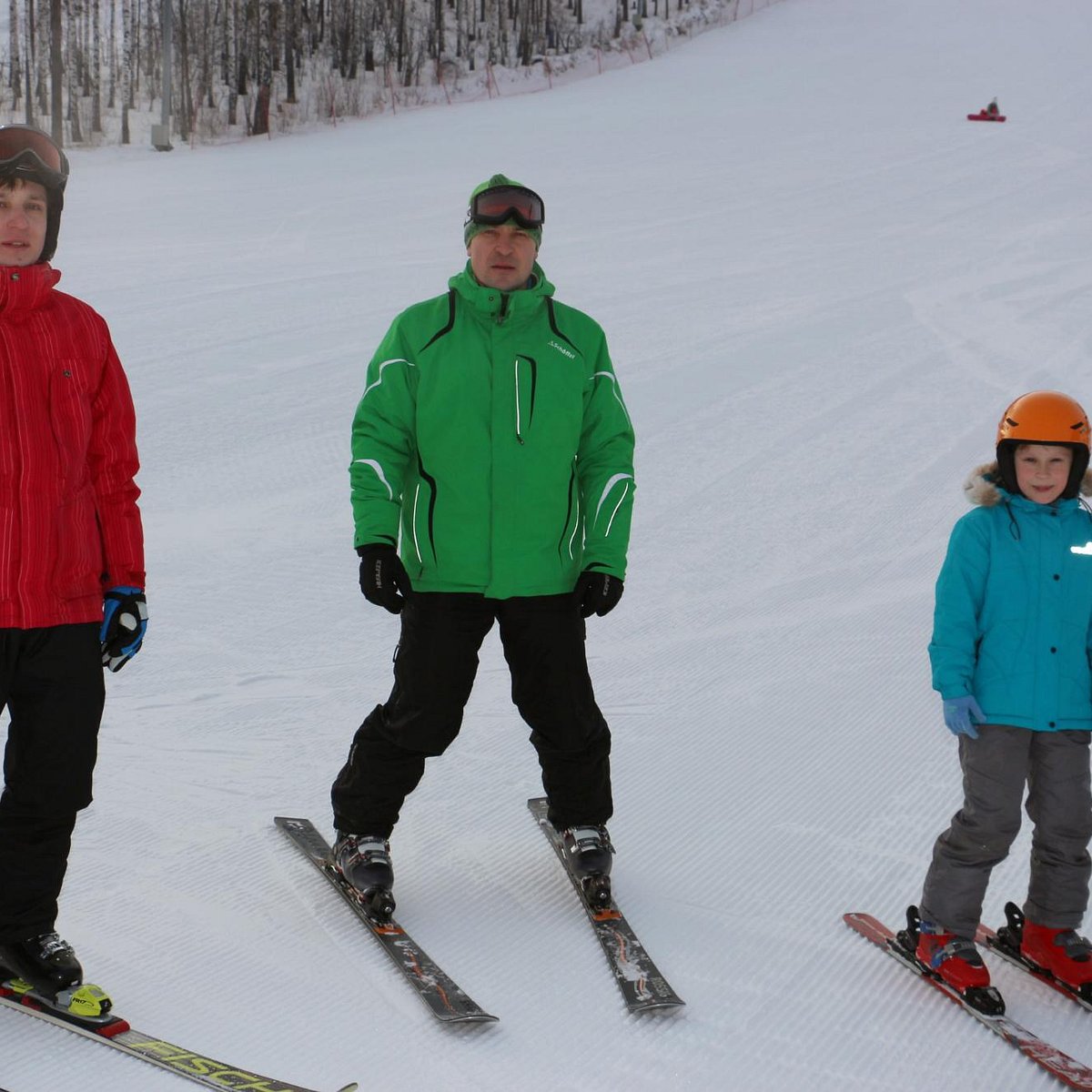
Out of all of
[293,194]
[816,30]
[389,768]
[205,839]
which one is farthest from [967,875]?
[816,30]

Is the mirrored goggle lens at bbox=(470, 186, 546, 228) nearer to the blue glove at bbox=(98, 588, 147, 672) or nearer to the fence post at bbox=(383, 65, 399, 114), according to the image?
the blue glove at bbox=(98, 588, 147, 672)

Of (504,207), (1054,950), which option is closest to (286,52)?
(504,207)

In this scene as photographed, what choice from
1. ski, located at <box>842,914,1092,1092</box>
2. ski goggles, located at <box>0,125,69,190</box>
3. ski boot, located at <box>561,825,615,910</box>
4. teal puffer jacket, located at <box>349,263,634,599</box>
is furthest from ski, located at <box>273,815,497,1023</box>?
ski goggles, located at <box>0,125,69,190</box>

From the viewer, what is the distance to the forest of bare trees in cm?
3525

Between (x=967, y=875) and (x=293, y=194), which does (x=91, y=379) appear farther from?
(x=293, y=194)

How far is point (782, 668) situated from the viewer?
4754 mm

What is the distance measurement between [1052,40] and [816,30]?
17.8ft

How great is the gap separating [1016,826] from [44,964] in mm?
1833

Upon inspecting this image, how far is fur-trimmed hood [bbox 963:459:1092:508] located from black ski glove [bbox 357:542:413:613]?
44.5 inches

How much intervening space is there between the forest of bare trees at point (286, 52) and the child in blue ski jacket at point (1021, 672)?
30023 mm

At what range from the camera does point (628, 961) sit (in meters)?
2.71

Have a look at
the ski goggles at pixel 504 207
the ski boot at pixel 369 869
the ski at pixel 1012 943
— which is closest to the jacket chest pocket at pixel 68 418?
the ski goggles at pixel 504 207

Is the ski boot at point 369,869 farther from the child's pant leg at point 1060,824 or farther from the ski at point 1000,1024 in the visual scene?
the child's pant leg at point 1060,824

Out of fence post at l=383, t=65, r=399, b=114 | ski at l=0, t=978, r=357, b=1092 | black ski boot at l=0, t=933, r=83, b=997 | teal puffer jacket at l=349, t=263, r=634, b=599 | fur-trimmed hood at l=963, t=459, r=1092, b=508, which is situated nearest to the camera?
ski at l=0, t=978, r=357, b=1092
